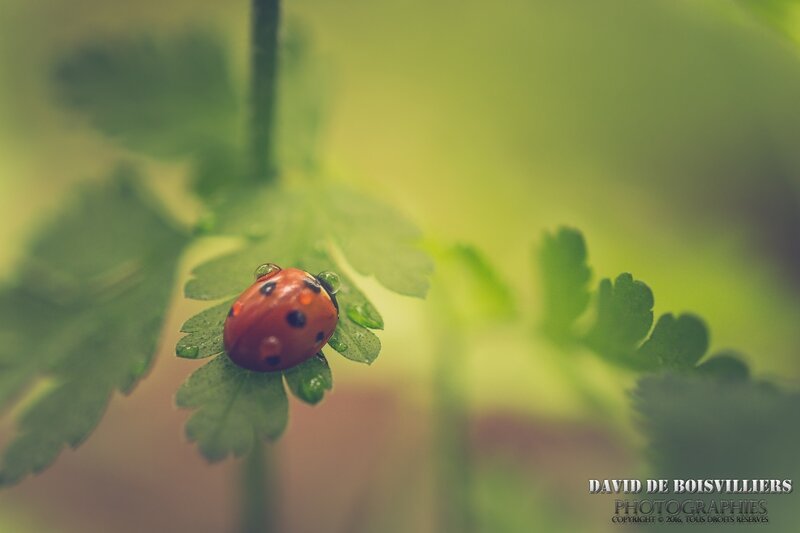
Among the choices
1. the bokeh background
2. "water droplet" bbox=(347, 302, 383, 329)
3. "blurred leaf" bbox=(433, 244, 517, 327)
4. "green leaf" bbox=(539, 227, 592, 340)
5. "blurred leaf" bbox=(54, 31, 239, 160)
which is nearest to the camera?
"water droplet" bbox=(347, 302, 383, 329)

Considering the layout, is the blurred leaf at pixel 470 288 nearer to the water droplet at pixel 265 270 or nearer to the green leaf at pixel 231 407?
the water droplet at pixel 265 270

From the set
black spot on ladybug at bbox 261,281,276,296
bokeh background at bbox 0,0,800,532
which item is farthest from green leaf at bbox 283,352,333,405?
bokeh background at bbox 0,0,800,532

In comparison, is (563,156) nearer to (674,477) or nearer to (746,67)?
(746,67)

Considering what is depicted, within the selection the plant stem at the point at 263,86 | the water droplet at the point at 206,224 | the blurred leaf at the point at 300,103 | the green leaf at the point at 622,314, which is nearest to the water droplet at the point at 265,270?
the water droplet at the point at 206,224

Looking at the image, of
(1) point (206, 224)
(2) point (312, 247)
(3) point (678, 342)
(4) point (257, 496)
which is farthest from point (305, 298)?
(4) point (257, 496)

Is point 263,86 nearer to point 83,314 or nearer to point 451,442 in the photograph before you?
point 83,314

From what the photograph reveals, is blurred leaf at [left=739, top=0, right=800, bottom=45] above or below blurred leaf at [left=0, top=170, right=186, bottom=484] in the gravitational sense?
above

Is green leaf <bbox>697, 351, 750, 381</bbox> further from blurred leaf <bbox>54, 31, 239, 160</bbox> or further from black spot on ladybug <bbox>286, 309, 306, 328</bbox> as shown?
blurred leaf <bbox>54, 31, 239, 160</bbox>

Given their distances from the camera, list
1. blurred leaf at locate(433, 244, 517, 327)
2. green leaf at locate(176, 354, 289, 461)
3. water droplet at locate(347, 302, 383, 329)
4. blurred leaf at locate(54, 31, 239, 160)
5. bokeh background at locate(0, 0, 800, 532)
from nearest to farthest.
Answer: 1. green leaf at locate(176, 354, 289, 461)
2. water droplet at locate(347, 302, 383, 329)
3. blurred leaf at locate(433, 244, 517, 327)
4. blurred leaf at locate(54, 31, 239, 160)
5. bokeh background at locate(0, 0, 800, 532)

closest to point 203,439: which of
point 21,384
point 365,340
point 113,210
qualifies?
point 365,340
